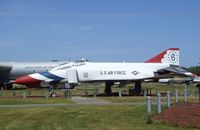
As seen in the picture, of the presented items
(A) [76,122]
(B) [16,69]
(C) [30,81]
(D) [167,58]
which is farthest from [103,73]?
(B) [16,69]

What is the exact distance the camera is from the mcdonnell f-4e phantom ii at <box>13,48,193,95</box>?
40.5m

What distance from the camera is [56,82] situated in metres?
40.6

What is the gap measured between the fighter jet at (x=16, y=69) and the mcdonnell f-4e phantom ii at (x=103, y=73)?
22572 millimetres

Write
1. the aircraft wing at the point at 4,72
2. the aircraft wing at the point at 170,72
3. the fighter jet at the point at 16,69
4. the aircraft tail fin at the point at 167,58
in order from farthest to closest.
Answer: the aircraft wing at the point at 4,72 < the fighter jet at the point at 16,69 < the aircraft tail fin at the point at 167,58 < the aircraft wing at the point at 170,72

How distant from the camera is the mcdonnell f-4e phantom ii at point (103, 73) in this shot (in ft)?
133

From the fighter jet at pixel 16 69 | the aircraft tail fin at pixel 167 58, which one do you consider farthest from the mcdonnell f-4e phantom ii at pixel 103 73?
the fighter jet at pixel 16 69

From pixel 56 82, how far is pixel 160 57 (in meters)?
11.5

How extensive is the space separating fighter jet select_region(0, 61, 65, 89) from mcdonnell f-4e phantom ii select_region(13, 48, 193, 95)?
74.1 ft

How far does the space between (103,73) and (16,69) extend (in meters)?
28.6

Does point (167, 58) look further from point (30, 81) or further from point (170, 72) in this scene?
point (30, 81)

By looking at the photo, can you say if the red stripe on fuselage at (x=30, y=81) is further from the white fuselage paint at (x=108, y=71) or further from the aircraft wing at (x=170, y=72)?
the aircraft wing at (x=170, y=72)

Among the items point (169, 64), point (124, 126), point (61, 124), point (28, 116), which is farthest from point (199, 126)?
point (169, 64)

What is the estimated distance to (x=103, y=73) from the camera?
1640 inches

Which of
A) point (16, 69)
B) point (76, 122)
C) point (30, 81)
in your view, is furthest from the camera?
point (16, 69)
